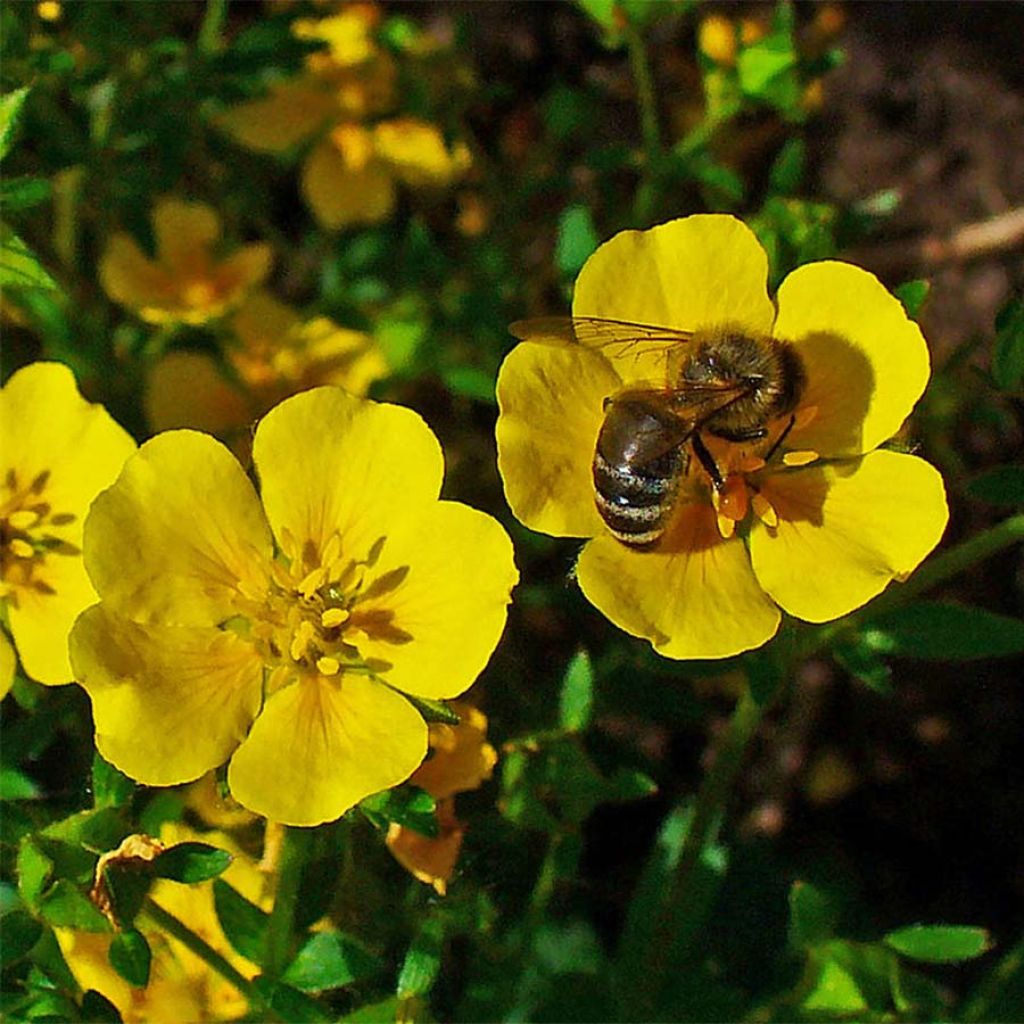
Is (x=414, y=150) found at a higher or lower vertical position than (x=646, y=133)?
lower

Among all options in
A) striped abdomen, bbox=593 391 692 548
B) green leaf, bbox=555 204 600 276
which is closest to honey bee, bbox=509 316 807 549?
striped abdomen, bbox=593 391 692 548

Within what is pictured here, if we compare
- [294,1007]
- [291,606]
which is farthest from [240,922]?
[291,606]

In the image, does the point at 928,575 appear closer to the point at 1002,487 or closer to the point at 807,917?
the point at 1002,487

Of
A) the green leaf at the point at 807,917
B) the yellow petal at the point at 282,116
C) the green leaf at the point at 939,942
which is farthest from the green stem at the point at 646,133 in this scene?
the green leaf at the point at 939,942

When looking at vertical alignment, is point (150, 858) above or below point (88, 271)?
above

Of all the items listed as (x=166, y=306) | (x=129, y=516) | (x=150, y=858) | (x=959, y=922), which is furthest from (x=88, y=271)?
(x=959, y=922)

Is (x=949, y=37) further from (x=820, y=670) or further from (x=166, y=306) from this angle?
(x=166, y=306)
